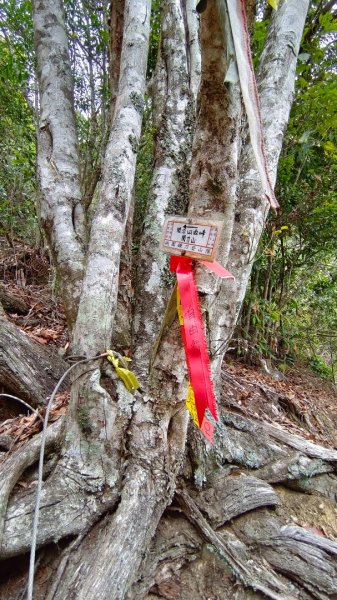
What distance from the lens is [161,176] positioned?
2.22 meters

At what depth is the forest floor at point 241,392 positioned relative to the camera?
6.73ft

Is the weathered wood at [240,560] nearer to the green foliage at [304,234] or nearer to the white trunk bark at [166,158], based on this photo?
the white trunk bark at [166,158]

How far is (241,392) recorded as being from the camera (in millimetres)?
3258

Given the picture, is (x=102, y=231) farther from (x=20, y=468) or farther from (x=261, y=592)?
(x=261, y=592)

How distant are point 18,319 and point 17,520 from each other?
2.18 m

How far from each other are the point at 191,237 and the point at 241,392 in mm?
2425

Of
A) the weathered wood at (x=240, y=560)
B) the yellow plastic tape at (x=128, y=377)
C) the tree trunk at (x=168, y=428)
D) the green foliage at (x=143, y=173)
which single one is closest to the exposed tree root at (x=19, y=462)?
the tree trunk at (x=168, y=428)

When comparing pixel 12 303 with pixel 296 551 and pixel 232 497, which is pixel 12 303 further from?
pixel 296 551

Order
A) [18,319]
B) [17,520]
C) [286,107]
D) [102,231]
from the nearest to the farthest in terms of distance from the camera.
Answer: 1. [17,520]
2. [102,231]
3. [286,107]
4. [18,319]

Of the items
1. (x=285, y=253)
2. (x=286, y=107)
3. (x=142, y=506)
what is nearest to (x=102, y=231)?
(x=142, y=506)

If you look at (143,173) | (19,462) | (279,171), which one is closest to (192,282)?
(19,462)

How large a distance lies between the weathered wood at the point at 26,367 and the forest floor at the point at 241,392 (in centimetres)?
11

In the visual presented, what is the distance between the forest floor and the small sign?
4.29ft

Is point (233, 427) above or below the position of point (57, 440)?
below
